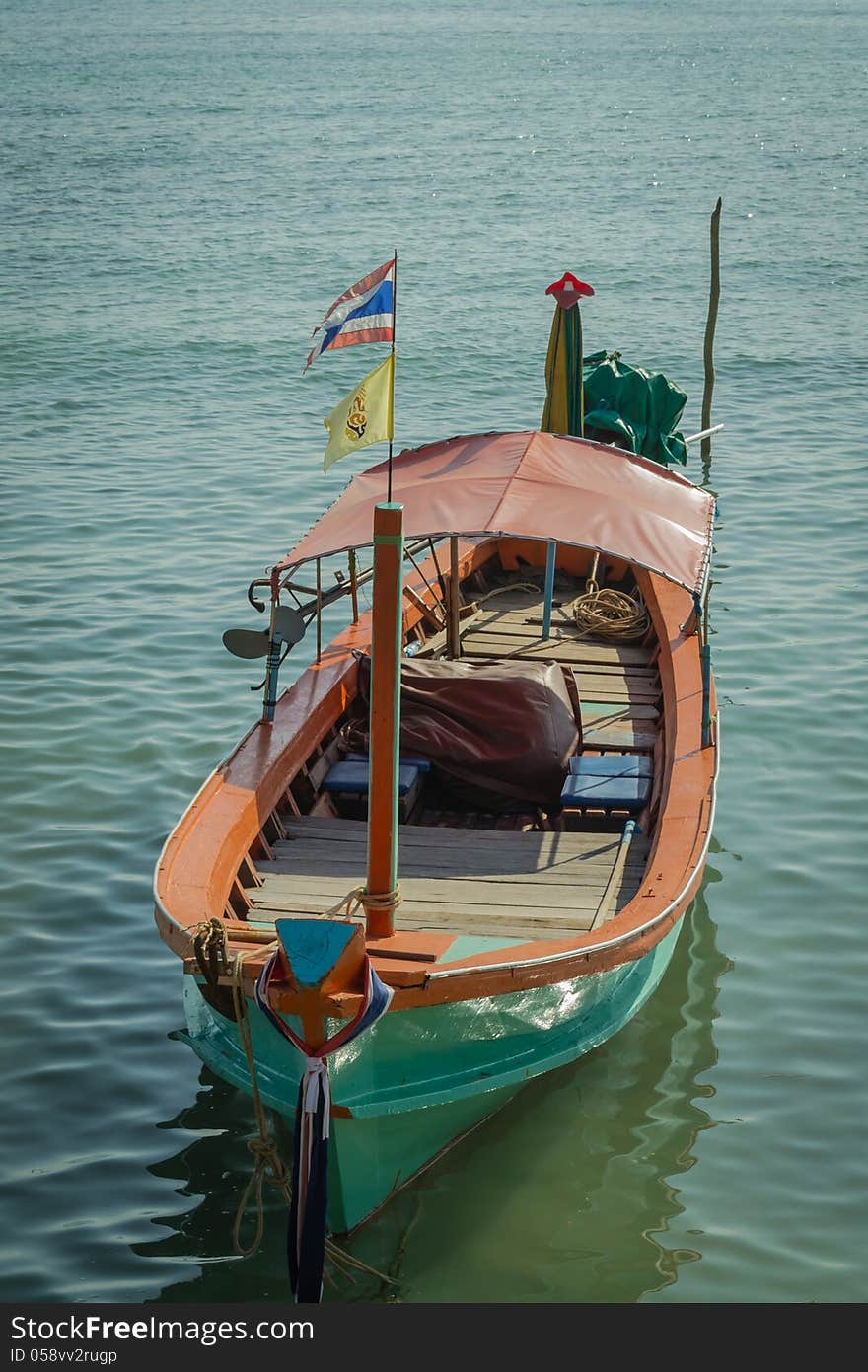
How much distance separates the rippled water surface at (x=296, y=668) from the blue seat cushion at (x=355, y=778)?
1482 millimetres

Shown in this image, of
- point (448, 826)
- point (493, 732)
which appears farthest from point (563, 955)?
point (493, 732)

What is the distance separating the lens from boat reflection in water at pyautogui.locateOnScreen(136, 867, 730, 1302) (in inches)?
272

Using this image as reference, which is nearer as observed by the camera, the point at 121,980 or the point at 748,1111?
the point at 748,1111

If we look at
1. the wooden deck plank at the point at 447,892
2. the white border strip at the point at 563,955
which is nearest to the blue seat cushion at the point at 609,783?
the wooden deck plank at the point at 447,892

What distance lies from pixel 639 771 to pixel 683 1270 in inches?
136

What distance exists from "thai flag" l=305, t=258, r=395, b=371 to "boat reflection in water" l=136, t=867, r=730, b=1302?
3866 millimetres

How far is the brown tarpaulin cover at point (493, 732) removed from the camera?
381 inches

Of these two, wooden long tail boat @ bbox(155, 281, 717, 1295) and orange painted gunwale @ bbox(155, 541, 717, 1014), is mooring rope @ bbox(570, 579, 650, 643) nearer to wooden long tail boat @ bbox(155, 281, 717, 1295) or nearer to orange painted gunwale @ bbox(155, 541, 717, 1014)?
wooden long tail boat @ bbox(155, 281, 717, 1295)

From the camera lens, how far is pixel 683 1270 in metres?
7.04

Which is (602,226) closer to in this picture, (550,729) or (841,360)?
(841,360)

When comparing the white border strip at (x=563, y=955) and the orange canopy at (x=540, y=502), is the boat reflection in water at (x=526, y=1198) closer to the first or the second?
the white border strip at (x=563, y=955)

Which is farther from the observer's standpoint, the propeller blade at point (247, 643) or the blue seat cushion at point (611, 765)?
the blue seat cushion at point (611, 765)

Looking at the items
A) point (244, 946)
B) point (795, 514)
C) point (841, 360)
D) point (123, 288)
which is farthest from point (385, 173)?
point (244, 946)

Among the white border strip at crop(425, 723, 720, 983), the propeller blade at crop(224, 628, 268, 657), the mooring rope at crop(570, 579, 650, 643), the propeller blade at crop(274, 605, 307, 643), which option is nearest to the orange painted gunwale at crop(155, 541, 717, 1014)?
the white border strip at crop(425, 723, 720, 983)
